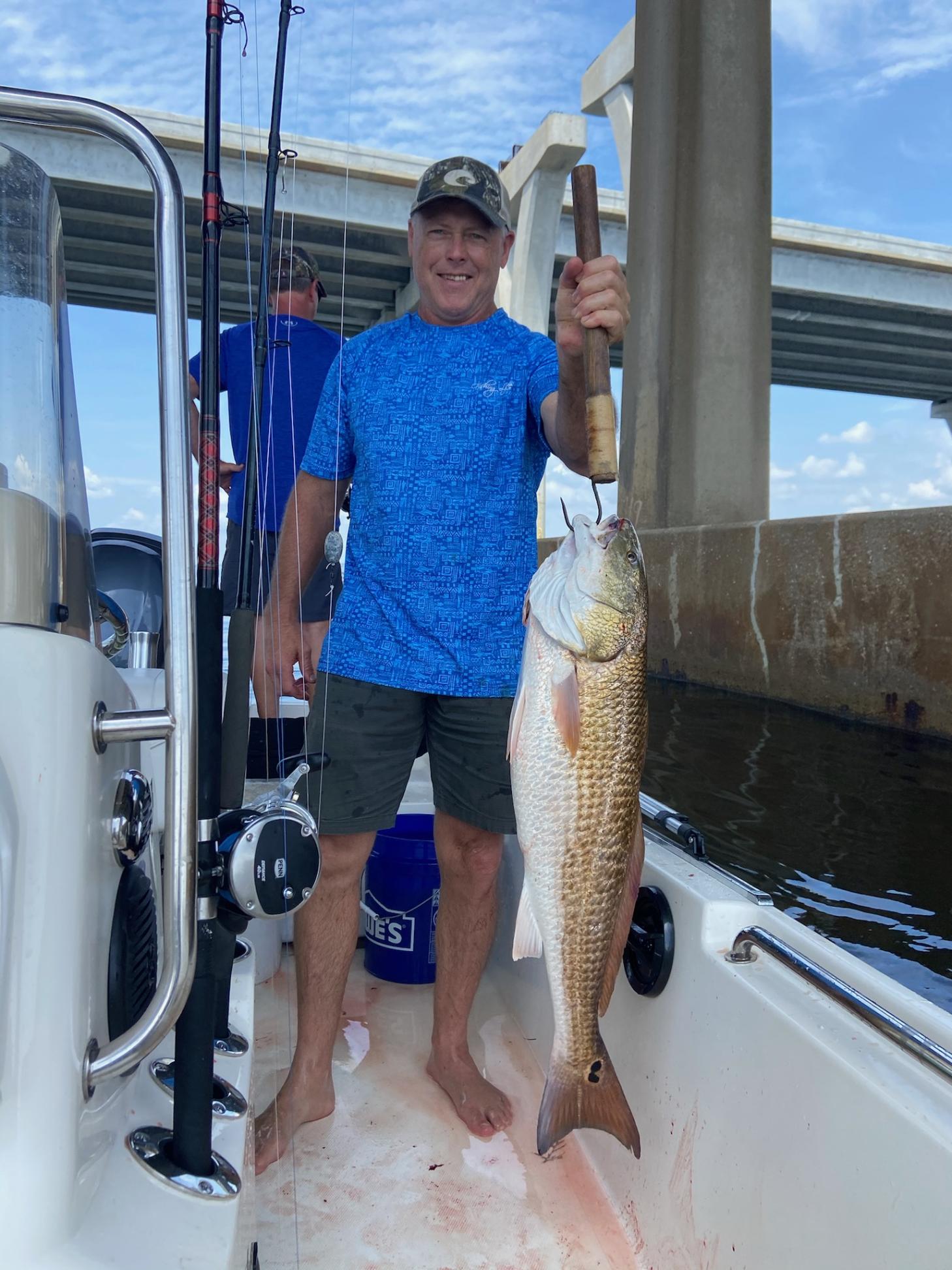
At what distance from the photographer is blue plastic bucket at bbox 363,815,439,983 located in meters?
3.02

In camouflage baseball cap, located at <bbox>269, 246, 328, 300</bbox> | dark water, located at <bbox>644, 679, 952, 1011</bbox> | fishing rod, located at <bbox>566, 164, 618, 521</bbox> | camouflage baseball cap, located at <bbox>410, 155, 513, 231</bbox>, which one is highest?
camouflage baseball cap, located at <bbox>269, 246, 328, 300</bbox>

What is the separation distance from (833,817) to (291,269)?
383 cm

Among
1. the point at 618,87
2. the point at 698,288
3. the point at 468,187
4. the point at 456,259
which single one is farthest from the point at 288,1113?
the point at 618,87

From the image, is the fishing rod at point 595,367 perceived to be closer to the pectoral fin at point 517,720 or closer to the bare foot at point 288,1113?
the pectoral fin at point 517,720

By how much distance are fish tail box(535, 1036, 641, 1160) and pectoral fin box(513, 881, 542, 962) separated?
8.0 inches

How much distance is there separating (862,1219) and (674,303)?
1223 cm

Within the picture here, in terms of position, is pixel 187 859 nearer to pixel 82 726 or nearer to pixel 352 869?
pixel 82 726

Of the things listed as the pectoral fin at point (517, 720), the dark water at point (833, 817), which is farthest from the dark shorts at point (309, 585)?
the dark water at point (833, 817)

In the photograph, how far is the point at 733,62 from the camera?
11.9 m

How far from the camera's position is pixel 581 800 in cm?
170

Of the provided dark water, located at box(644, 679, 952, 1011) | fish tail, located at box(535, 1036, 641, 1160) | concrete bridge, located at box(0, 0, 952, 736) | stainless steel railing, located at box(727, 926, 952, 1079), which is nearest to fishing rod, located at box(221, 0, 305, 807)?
concrete bridge, located at box(0, 0, 952, 736)

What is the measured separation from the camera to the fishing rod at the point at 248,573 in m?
1.59

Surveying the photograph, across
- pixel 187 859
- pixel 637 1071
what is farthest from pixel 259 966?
pixel 187 859

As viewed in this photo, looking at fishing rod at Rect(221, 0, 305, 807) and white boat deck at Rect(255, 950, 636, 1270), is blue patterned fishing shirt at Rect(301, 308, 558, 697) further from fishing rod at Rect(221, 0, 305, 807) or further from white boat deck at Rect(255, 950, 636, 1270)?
white boat deck at Rect(255, 950, 636, 1270)
